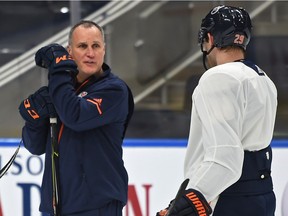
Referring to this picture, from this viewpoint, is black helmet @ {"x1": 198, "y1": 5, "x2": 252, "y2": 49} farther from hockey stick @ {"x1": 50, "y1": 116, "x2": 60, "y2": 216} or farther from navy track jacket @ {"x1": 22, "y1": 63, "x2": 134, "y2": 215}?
hockey stick @ {"x1": 50, "y1": 116, "x2": 60, "y2": 216}

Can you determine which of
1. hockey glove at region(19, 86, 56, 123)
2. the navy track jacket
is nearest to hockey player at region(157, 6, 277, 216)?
the navy track jacket

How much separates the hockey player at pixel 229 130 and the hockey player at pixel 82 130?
0.47 m

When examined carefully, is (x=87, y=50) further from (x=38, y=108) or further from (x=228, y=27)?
(x=228, y=27)

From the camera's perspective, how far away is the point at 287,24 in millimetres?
4328

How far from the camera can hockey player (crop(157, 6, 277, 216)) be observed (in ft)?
6.97

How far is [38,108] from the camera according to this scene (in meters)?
2.73

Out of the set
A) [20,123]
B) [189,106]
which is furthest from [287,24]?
[20,123]

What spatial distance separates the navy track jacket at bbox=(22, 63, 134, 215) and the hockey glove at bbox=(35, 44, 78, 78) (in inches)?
1.0

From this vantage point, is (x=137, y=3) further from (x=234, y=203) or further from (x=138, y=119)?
(x=234, y=203)

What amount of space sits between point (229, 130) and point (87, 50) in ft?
3.00

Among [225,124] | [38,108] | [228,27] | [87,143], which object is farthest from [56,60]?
[225,124]

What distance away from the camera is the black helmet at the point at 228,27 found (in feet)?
7.58

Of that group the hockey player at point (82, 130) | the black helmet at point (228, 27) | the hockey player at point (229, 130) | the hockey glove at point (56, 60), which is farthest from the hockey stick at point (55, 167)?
the black helmet at point (228, 27)

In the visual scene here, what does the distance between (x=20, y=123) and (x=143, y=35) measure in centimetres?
98
